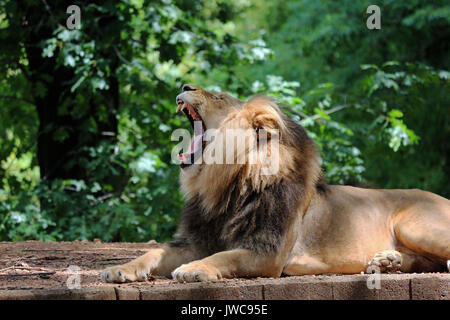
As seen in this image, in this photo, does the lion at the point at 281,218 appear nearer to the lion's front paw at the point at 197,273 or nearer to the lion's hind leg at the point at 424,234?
the lion's hind leg at the point at 424,234

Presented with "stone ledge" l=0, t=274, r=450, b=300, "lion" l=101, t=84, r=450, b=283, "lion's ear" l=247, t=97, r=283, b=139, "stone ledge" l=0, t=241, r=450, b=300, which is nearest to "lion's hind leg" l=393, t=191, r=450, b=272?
"lion" l=101, t=84, r=450, b=283

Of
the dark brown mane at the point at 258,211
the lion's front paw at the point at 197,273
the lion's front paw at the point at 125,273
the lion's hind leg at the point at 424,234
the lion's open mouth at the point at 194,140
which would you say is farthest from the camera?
the lion's open mouth at the point at 194,140

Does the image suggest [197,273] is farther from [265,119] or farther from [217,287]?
[265,119]

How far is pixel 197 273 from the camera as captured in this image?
339 cm

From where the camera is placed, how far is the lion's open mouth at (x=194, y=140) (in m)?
4.28

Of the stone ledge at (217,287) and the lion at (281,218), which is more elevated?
the lion at (281,218)

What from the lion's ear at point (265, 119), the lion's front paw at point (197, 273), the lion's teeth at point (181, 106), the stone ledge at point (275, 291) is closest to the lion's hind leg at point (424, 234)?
the stone ledge at point (275, 291)

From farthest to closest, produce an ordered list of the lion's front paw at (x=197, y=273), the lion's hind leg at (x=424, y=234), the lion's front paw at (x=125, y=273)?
the lion's hind leg at (x=424, y=234) → the lion's front paw at (x=125, y=273) → the lion's front paw at (x=197, y=273)

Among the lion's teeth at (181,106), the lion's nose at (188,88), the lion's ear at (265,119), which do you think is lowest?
the lion's ear at (265,119)

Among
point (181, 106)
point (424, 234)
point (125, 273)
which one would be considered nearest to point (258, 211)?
point (125, 273)

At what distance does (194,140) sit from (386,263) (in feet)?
4.91

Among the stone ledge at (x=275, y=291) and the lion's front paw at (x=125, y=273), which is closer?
the stone ledge at (x=275, y=291)

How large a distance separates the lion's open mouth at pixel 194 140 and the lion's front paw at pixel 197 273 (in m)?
0.94
